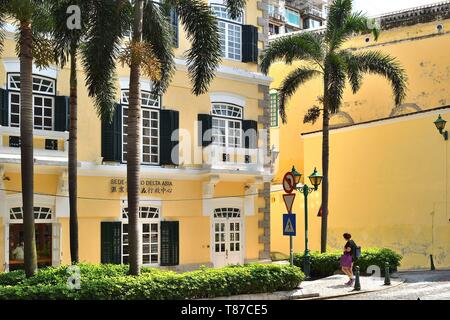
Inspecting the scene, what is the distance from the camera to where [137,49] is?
49.5 ft

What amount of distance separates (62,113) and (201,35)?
533 centimetres

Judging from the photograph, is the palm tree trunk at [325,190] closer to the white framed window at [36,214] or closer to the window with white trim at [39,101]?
the white framed window at [36,214]

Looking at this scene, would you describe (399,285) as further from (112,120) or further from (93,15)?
(93,15)

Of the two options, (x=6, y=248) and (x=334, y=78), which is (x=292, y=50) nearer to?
(x=334, y=78)

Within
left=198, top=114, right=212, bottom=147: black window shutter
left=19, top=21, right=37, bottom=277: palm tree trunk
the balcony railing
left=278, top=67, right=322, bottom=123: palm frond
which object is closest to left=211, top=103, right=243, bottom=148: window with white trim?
left=198, top=114, right=212, bottom=147: black window shutter

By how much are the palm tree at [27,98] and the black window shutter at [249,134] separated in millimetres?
9848

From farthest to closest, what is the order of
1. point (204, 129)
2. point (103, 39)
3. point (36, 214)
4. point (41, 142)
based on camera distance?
point (204, 129)
point (36, 214)
point (41, 142)
point (103, 39)

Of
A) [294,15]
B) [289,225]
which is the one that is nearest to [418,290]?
[289,225]

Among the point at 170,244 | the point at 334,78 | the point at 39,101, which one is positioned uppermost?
the point at 334,78

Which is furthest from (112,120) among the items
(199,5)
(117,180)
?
(199,5)

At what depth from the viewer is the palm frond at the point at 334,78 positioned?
22964mm

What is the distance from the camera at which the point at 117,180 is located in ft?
67.7

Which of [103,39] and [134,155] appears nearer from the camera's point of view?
[134,155]
